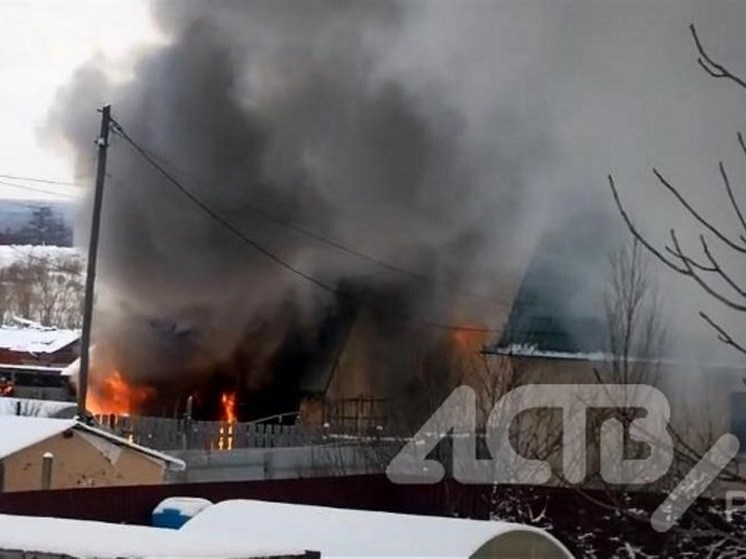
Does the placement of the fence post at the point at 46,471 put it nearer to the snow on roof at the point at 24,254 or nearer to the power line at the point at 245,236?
the power line at the point at 245,236

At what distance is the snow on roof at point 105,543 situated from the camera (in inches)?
108

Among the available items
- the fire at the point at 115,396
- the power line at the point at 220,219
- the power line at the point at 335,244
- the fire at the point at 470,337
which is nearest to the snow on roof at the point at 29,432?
the fire at the point at 115,396

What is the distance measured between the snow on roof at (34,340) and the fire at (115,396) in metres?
20.8

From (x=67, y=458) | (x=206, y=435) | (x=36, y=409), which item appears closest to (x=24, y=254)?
(x=36, y=409)

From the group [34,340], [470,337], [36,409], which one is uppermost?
[34,340]

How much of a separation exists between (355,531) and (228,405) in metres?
14.3

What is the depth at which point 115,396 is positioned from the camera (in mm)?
18766

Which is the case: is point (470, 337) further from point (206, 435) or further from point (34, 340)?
point (34, 340)

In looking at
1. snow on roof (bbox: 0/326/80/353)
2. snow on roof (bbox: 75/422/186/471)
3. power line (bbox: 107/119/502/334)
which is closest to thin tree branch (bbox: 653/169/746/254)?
snow on roof (bbox: 75/422/186/471)

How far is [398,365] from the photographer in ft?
65.9

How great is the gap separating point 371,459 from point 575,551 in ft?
11.4

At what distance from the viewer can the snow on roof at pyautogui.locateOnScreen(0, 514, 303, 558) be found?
2.74 m

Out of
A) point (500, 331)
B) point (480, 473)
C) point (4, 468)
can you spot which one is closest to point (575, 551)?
point (480, 473)

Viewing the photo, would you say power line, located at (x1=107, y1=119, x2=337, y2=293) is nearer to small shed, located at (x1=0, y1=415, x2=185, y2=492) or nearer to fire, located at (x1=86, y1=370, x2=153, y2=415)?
fire, located at (x1=86, y1=370, x2=153, y2=415)
